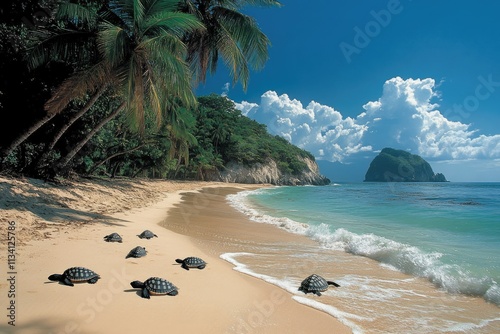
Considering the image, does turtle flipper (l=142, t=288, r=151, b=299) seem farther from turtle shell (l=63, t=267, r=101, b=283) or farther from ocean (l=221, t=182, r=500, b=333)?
ocean (l=221, t=182, r=500, b=333)

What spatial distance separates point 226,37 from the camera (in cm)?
1259

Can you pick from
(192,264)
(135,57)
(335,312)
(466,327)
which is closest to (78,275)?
(192,264)

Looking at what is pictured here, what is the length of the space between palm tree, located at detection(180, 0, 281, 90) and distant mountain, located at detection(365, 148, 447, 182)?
16170 centimetres

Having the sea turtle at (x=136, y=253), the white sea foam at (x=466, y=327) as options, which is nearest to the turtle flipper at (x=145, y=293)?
the sea turtle at (x=136, y=253)

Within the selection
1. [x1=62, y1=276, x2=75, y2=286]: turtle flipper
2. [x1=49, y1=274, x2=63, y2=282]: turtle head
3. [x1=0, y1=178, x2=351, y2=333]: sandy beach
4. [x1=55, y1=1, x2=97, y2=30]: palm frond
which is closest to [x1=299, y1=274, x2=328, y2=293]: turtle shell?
[x1=0, y1=178, x2=351, y2=333]: sandy beach

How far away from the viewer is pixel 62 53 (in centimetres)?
977

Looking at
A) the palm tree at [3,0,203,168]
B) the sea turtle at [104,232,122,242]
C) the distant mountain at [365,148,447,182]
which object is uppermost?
the distant mountain at [365,148,447,182]

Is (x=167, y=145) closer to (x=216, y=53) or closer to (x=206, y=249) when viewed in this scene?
(x=216, y=53)

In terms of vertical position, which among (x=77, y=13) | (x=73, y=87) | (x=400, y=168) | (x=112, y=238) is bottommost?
(x=112, y=238)

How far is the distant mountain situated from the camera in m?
162

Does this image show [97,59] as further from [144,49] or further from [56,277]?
[56,277]

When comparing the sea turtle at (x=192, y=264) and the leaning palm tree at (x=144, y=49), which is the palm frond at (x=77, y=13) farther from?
the sea turtle at (x=192, y=264)

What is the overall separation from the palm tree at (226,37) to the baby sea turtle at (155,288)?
33.1 ft

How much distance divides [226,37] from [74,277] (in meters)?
11.3
